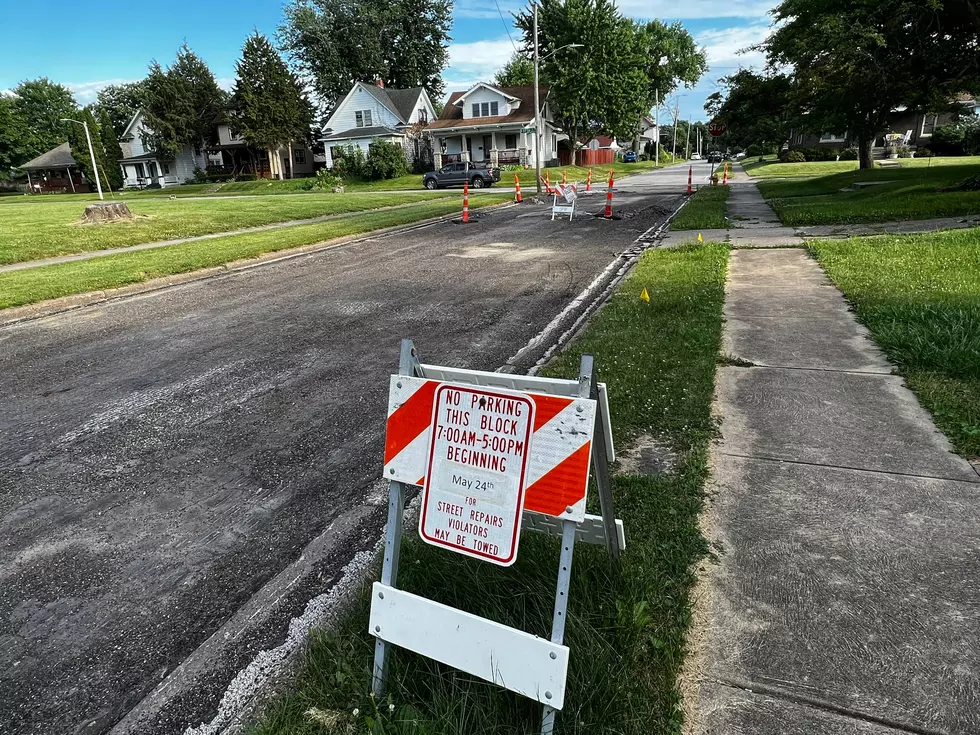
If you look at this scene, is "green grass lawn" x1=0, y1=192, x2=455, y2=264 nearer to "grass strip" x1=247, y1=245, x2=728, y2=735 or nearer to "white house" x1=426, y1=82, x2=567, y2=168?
"grass strip" x1=247, y1=245, x2=728, y2=735

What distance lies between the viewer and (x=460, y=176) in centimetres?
3566

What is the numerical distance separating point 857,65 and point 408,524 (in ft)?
61.4

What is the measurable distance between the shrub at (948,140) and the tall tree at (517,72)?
41545 mm

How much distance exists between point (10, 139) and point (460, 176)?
237 feet

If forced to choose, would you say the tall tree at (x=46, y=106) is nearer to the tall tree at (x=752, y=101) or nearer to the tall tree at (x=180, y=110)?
the tall tree at (x=180, y=110)

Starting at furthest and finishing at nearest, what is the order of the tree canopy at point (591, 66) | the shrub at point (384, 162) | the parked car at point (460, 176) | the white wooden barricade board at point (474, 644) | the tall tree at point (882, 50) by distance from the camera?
the tree canopy at point (591, 66) → the shrub at point (384, 162) → the parked car at point (460, 176) → the tall tree at point (882, 50) → the white wooden barricade board at point (474, 644)

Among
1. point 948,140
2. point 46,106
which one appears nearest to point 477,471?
point 948,140

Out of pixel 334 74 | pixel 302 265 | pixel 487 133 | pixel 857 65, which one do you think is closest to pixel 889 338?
pixel 302 265

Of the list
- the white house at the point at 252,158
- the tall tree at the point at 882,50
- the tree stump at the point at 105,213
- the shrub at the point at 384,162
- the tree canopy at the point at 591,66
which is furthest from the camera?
the white house at the point at 252,158

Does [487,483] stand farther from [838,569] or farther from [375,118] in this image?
[375,118]

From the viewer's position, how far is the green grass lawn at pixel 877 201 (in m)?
14.2

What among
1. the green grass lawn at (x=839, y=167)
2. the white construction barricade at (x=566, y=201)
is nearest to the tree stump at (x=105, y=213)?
the white construction barricade at (x=566, y=201)

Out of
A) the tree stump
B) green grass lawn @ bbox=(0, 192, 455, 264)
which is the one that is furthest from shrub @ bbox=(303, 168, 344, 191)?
the tree stump

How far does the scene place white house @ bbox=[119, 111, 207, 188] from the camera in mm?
63875
